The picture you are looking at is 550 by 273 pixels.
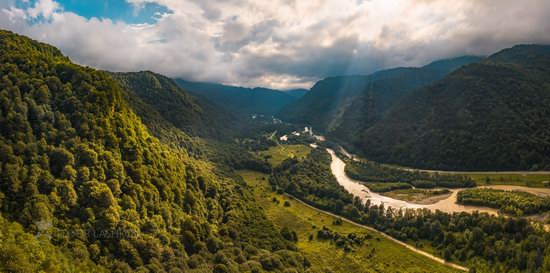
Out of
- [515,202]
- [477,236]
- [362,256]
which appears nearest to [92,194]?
[362,256]

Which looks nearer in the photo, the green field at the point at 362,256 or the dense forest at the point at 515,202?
the green field at the point at 362,256

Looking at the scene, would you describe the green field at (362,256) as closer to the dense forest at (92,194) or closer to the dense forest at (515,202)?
the dense forest at (92,194)

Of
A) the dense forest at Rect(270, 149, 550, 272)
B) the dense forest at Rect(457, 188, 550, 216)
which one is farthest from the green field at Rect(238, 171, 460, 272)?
the dense forest at Rect(457, 188, 550, 216)

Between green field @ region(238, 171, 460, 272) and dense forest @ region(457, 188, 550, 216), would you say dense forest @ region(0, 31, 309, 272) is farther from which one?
dense forest @ region(457, 188, 550, 216)

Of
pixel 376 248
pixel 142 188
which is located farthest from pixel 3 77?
pixel 376 248

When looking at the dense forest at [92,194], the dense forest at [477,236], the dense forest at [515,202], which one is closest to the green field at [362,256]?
the dense forest at [477,236]

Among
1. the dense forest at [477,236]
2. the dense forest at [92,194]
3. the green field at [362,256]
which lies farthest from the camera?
the green field at [362,256]

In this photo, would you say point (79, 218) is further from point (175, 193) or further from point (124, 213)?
point (175, 193)

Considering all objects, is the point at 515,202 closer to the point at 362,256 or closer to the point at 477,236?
the point at 477,236
